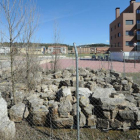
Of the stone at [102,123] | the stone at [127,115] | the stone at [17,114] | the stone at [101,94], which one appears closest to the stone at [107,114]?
the stone at [102,123]

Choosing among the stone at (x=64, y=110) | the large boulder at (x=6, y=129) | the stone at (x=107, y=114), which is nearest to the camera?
the large boulder at (x=6, y=129)

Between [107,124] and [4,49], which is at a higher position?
[4,49]

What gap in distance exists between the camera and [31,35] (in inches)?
299

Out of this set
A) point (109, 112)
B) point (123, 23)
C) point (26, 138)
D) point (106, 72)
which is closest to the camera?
point (26, 138)

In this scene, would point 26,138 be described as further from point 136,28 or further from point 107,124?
point 136,28

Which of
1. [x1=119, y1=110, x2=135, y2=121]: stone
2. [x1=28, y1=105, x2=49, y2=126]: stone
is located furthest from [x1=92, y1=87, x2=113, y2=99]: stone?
[x1=28, y1=105, x2=49, y2=126]: stone

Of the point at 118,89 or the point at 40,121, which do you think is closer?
the point at 40,121

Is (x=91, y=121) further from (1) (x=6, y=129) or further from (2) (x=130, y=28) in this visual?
(2) (x=130, y=28)

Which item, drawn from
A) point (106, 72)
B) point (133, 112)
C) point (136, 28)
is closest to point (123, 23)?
point (136, 28)

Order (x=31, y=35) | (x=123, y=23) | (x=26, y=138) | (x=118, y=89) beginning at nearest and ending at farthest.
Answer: (x=26, y=138)
(x=31, y=35)
(x=118, y=89)
(x=123, y=23)

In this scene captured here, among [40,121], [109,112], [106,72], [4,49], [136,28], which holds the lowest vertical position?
[40,121]

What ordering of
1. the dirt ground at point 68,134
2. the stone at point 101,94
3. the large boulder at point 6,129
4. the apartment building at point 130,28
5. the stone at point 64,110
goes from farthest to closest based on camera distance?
1. the apartment building at point 130,28
2. the stone at point 101,94
3. the stone at point 64,110
4. the dirt ground at point 68,134
5. the large boulder at point 6,129

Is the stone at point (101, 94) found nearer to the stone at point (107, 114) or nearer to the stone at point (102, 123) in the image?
the stone at point (107, 114)

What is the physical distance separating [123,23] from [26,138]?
39.2 metres
